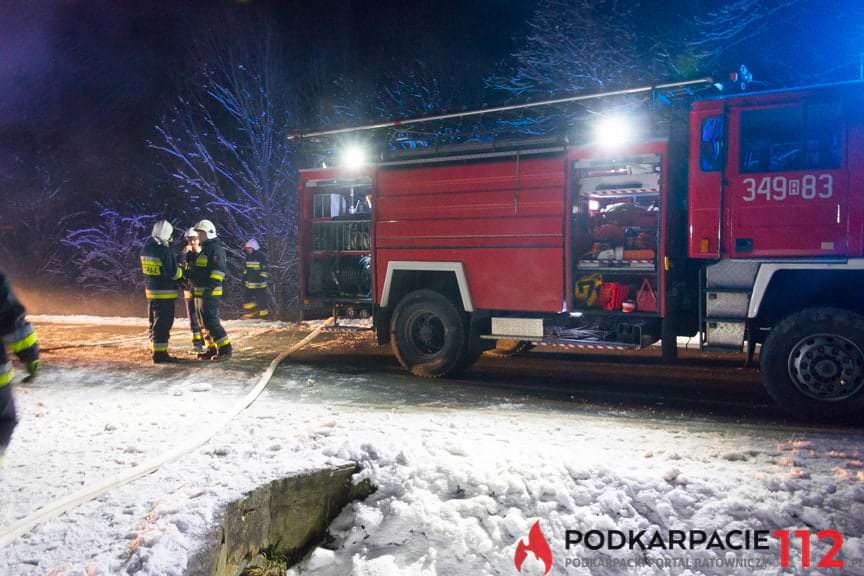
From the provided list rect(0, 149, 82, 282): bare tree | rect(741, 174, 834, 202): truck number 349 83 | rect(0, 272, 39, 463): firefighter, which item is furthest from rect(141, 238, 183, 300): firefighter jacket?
rect(0, 149, 82, 282): bare tree

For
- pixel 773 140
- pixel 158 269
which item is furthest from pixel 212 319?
pixel 773 140

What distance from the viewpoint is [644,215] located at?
6.65 m

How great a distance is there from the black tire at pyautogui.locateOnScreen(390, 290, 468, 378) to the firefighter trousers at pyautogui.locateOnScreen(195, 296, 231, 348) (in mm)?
2353

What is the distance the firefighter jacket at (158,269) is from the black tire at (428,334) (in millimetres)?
3024

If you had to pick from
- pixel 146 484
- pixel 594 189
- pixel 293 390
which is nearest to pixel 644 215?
pixel 594 189

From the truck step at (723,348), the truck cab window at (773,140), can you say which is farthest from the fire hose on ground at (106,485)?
the truck cab window at (773,140)

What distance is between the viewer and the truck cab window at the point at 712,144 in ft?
19.1

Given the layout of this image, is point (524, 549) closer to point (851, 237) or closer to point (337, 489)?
point (337, 489)

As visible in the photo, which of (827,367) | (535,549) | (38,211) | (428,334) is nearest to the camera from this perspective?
(535,549)

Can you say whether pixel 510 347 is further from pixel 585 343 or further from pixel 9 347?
pixel 9 347

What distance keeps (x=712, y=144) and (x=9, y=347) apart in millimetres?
5588

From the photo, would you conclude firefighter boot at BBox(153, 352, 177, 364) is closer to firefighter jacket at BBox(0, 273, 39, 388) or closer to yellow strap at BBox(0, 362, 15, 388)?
firefighter jacket at BBox(0, 273, 39, 388)

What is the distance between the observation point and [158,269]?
827 cm

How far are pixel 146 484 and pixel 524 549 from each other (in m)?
2.28
